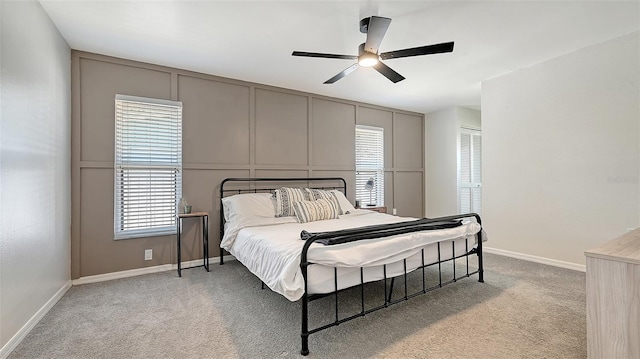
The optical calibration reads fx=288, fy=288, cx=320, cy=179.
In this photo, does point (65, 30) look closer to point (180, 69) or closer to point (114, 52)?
point (114, 52)

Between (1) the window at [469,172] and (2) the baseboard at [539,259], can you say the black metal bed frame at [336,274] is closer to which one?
(2) the baseboard at [539,259]

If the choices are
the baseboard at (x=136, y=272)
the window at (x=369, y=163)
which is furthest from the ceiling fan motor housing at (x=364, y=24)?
the baseboard at (x=136, y=272)

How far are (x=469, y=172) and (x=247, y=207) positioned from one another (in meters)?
4.64

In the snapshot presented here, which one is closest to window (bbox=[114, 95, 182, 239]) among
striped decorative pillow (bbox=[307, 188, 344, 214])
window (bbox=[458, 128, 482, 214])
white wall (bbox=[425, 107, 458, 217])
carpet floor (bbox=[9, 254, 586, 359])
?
carpet floor (bbox=[9, 254, 586, 359])

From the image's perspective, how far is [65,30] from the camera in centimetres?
279

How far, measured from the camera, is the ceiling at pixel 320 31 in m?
2.47

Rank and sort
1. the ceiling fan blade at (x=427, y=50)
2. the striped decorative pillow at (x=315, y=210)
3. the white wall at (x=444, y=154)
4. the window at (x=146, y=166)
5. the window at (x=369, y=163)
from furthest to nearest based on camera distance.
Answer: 1. the white wall at (x=444, y=154)
2. the window at (x=369, y=163)
3. the striped decorative pillow at (x=315, y=210)
4. the window at (x=146, y=166)
5. the ceiling fan blade at (x=427, y=50)

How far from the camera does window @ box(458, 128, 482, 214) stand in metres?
5.84

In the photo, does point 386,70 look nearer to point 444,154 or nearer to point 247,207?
point 247,207

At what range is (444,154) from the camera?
598 centimetres

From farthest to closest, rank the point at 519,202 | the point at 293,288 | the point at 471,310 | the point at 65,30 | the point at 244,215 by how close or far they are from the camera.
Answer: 1. the point at 519,202
2. the point at 244,215
3. the point at 65,30
4. the point at 471,310
5. the point at 293,288

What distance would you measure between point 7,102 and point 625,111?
5.50m

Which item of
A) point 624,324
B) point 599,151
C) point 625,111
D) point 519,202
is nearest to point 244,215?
point 624,324

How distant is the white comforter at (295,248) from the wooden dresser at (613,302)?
3.53 ft
